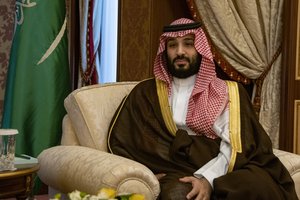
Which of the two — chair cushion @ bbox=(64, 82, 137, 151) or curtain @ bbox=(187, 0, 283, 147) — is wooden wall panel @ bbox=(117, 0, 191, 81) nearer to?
curtain @ bbox=(187, 0, 283, 147)

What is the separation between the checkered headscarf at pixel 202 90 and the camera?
2.56 metres

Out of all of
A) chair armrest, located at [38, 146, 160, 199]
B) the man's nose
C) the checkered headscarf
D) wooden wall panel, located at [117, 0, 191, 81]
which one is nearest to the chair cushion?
chair armrest, located at [38, 146, 160, 199]

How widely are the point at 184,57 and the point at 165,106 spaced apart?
0.95ft

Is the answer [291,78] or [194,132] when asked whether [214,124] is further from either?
[291,78]

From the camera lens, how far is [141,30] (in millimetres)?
3979

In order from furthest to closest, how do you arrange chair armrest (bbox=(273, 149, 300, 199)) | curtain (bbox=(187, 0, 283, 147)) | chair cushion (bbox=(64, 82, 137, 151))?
curtain (bbox=(187, 0, 283, 147)) < chair cushion (bbox=(64, 82, 137, 151)) < chair armrest (bbox=(273, 149, 300, 199))

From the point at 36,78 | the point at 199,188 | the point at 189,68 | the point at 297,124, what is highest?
the point at 189,68

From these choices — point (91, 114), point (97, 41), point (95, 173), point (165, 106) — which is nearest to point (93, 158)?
point (95, 173)

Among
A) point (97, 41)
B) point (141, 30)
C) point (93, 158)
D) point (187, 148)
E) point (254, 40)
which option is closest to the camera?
point (93, 158)

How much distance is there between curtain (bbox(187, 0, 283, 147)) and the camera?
3.51m

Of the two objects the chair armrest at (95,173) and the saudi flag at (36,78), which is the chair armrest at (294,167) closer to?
the chair armrest at (95,173)

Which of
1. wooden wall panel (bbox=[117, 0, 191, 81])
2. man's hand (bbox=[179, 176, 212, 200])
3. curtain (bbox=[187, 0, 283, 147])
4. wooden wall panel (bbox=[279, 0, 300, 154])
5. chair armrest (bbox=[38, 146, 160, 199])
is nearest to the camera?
chair armrest (bbox=[38, 146, 160, 199])

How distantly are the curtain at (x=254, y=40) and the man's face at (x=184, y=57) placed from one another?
97 centimetres

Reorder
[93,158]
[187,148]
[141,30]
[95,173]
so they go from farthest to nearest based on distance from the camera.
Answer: [141,30]
[187,148]
[93,158]
[95,173]
